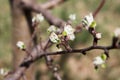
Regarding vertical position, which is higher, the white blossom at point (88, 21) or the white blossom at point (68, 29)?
the white blossom at point (88, 21)

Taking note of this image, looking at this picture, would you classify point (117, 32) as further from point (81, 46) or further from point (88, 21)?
point (81, 46)

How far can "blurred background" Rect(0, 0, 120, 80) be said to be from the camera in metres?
3.66

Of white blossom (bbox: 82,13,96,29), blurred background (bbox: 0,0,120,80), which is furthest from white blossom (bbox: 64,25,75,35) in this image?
blurred background (bbox: 0,0,120,80)

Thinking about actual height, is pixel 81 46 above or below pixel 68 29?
below

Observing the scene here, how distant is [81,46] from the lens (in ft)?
13.1

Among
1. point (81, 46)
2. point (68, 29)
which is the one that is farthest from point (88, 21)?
point (81, 46)

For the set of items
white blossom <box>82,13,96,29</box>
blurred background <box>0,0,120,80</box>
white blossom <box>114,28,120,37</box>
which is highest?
white blossom <box>82,13,96,29</box>

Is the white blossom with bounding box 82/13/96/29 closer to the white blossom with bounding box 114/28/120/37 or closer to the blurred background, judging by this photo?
the white blossom with bounding box 114/28/120/37

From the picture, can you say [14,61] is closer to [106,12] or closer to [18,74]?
[18,74]

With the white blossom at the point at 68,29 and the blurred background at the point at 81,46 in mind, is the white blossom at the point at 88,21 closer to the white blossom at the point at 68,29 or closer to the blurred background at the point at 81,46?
the white blossom at the point at 68,29

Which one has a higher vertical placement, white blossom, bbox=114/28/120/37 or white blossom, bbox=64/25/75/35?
white blossom, bbox=64/25/75/35

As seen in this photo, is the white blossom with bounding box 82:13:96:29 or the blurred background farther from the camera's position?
the blurred background

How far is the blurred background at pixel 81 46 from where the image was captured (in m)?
3.66

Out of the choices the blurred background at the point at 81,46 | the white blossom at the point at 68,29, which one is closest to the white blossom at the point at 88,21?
the white blossom at the point at 68,29
